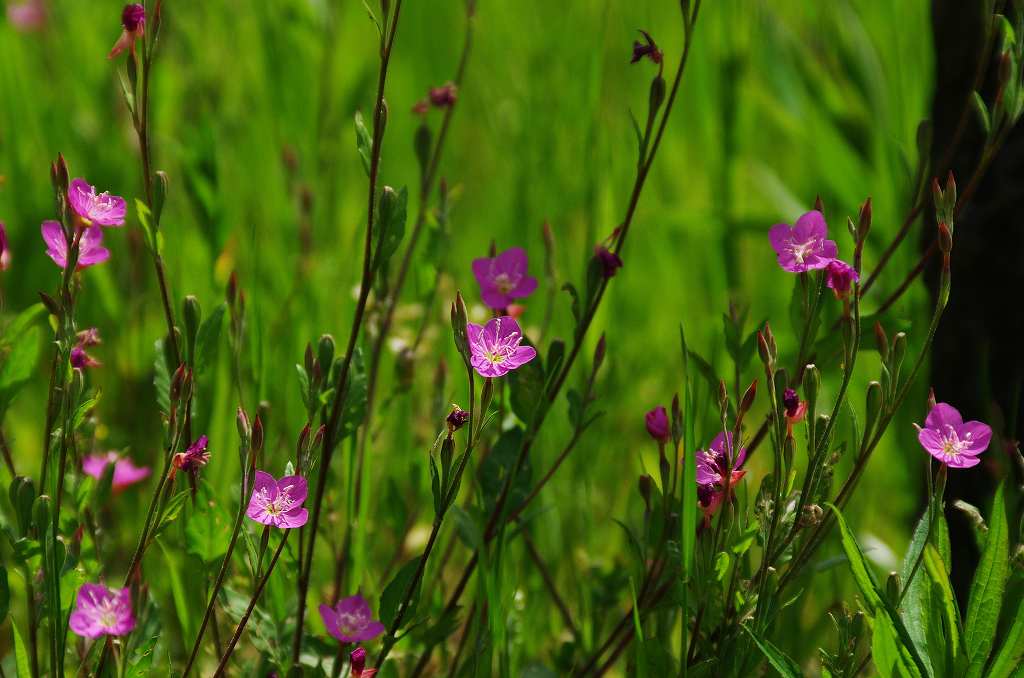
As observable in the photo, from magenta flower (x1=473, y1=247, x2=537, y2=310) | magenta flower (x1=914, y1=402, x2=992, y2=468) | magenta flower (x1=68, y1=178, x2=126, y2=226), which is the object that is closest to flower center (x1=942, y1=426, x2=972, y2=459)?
magenta flower (x1=914, y1=402, x2=992, y2=468)

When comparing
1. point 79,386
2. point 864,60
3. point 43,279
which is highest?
point 79,386

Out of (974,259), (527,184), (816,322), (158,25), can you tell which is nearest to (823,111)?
(527,184)

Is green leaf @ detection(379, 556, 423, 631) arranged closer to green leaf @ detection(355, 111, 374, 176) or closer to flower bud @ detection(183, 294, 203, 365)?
flower bud @ detection(183, 294, 203, 365)

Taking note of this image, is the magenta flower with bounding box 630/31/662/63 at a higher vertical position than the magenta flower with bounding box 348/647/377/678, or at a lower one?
higher

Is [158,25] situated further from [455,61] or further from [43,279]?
[455,61]

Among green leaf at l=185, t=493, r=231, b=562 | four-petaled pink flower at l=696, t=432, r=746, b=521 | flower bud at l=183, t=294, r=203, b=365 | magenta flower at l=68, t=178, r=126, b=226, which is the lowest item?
green leaf at l=185, t=493, r=231, b=562

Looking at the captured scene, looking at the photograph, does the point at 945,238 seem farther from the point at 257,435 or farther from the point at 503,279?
the point at 257,435
